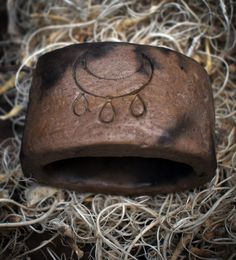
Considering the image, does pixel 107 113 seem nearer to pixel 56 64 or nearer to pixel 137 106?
pixel 137 106

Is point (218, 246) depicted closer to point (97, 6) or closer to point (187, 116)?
point (187, 116)

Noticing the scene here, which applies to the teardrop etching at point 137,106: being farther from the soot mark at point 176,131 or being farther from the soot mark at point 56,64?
the soot mark at point 56,64

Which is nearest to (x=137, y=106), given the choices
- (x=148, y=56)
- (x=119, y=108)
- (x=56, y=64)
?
(x=119, y=108)

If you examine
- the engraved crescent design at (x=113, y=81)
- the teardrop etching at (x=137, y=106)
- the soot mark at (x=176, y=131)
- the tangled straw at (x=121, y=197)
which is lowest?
the tangled straw at (x=121, y=197)

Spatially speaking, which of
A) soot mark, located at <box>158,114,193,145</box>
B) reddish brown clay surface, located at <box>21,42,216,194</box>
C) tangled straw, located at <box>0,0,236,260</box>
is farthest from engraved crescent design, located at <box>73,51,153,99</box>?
tangled straw, located at <box>0,0,236,260</box>

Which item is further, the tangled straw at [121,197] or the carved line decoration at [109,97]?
the tangled straw at [121,197]

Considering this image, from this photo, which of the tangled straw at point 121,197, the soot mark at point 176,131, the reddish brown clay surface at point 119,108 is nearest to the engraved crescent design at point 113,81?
the reddish brown clay surface at point 119,108
